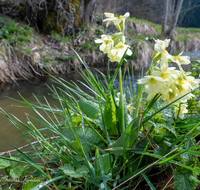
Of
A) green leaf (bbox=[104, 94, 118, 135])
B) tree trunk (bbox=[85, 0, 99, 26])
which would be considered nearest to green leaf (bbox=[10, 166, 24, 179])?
green leaf (bbox=[104, 94, 118, 135])

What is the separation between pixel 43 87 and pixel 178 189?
268 cm

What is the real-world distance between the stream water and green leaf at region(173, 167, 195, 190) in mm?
790

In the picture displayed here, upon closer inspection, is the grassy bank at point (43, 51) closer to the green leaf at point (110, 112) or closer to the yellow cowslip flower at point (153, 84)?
the green leaf at point (110, 112)

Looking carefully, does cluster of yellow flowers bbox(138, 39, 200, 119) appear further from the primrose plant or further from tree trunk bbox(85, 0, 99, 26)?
tree trunk bbox(85, 0, 99, 26)

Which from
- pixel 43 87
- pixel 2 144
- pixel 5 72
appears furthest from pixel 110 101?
pixel 5 72

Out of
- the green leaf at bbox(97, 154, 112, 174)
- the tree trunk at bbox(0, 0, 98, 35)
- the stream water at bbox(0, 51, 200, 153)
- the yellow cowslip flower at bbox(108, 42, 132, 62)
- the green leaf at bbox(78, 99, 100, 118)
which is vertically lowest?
the stream water at bbox(0, 51, 200, 153)

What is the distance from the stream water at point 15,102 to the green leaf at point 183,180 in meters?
0.79

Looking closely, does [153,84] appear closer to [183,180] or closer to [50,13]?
[183,180]

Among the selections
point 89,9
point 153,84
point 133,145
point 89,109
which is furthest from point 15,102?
point 89,9

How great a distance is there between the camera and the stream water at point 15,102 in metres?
1.20

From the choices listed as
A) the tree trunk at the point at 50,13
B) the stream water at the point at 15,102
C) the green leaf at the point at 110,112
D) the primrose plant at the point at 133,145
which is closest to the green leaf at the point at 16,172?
the primrose plant at the point at 133,145

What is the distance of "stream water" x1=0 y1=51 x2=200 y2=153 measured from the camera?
120 cm

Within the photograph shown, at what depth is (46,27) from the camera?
4.43 meters

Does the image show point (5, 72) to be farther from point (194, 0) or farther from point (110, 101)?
point (194, 0)
